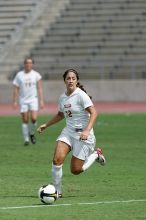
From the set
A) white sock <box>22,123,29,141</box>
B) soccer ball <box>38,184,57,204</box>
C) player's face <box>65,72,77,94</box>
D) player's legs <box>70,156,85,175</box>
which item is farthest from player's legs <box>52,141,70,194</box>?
white sock <box>22,123,29,141</box>

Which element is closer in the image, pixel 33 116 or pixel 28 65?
pixel 28 65

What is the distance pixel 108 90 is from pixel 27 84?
19.8 m

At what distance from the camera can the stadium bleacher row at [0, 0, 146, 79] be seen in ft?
145

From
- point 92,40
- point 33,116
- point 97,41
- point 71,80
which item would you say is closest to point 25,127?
point 33,116

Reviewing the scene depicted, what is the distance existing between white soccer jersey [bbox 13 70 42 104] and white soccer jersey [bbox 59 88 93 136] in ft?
31.9

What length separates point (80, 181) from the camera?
50.6 ft

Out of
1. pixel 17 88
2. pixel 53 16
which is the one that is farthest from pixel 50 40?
pixel 17 88

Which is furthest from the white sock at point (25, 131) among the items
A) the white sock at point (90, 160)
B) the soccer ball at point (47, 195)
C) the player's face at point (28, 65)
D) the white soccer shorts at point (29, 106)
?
the soccer ball at point (47, 195)

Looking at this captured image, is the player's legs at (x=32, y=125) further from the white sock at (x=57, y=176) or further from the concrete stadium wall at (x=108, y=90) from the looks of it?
the concrete stadium wall at (x=108, y=90)

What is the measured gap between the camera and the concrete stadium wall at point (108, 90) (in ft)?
140

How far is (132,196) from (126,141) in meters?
10.6

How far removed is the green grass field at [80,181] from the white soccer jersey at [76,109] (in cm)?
108

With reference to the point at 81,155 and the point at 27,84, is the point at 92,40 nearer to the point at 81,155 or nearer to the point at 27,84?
the point at 27,84

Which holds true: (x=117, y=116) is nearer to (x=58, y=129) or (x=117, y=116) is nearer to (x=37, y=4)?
(x=58, y=129)
